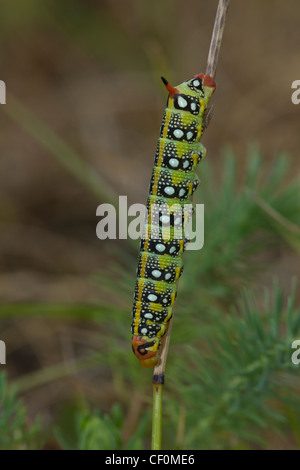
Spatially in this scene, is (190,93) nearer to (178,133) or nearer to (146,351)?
(178,133)


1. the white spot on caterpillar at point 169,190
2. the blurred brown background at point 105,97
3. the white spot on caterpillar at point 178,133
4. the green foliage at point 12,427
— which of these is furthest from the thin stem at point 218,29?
the blurred brown background at point 105,97

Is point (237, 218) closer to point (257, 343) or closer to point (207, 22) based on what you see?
point (257, 343)

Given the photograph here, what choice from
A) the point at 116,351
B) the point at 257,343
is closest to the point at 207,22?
the point at 116,351

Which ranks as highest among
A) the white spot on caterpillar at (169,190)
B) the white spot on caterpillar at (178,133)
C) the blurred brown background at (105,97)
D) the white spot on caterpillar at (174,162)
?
the blurred brown background at (105,97)

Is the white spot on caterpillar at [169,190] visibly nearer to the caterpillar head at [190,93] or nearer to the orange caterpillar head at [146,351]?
the caterpillar head at [190,93]

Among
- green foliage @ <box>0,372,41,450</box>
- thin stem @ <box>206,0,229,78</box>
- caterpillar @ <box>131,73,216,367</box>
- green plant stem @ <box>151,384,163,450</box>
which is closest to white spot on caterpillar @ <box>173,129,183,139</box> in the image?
caterpillar @ <box>131,73,216,367</box>

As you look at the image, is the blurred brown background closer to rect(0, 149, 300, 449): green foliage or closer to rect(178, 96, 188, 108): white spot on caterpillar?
rect(0, 149, 300, 449): green foliage
